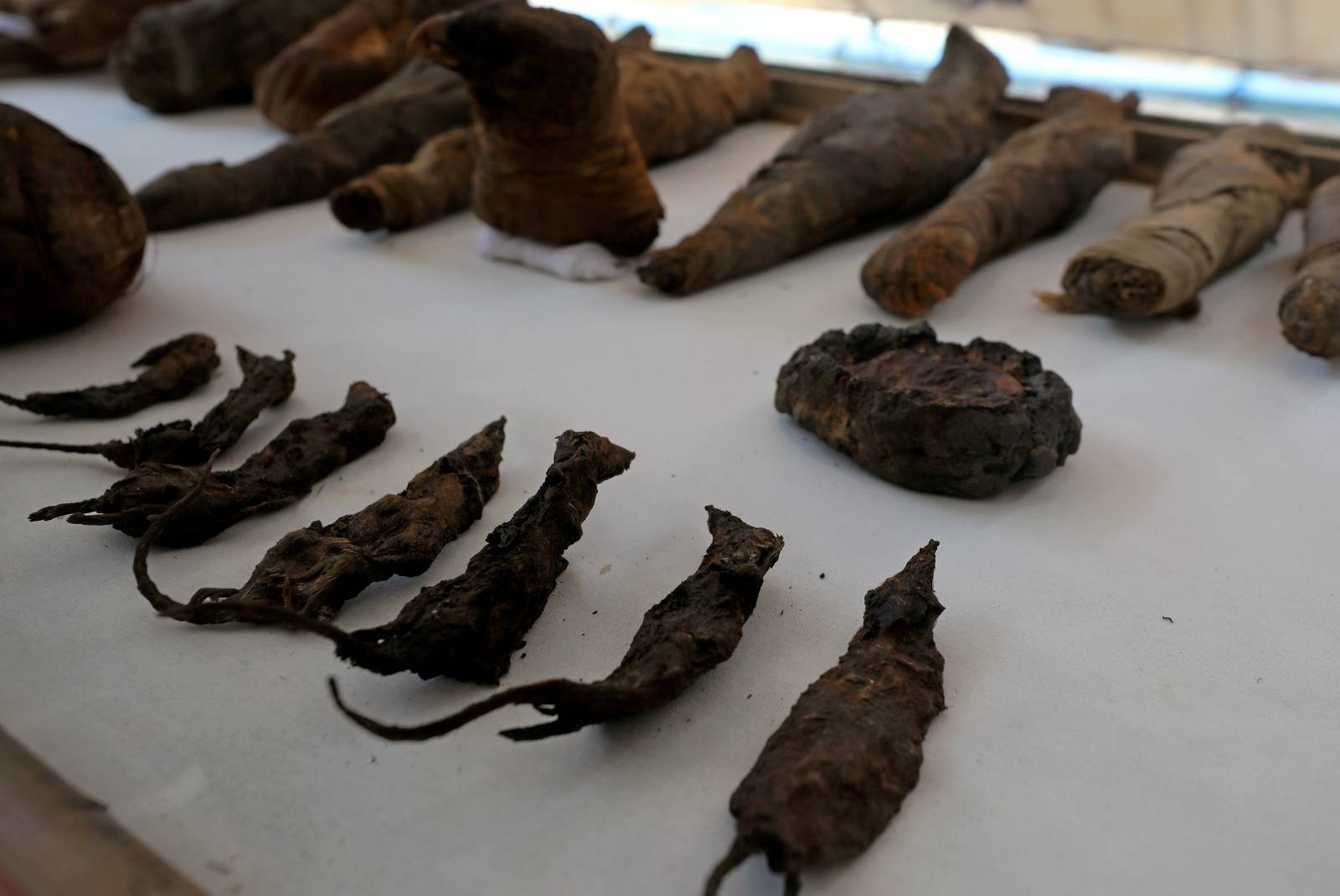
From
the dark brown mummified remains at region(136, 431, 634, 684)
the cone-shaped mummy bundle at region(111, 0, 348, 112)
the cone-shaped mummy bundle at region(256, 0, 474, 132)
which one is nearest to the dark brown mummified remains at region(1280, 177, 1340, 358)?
the dark brown mummified remains at region(136, 431, 634, 684)

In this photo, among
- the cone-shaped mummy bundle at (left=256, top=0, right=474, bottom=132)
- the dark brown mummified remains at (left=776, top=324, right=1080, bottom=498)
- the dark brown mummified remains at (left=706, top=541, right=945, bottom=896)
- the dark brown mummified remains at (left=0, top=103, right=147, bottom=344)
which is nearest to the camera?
the dark brown mummified remains at (left=706, top=541, right=945, bottom=896)

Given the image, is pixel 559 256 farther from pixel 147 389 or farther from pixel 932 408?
pixel 932 408

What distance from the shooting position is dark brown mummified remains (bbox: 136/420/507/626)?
223cm

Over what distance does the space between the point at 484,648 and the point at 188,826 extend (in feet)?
1.83

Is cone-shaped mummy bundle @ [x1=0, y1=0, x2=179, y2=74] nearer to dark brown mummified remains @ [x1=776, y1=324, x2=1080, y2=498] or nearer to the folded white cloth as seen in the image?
the folded white cloth

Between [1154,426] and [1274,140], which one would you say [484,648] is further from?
[1274,140]

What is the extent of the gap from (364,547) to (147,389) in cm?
120

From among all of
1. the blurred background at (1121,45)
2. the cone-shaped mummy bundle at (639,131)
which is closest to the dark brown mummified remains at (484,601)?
the cone-shaped mummy bundle at (639,131)

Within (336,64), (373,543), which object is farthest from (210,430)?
(336,64)

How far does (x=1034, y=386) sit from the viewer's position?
2904mm

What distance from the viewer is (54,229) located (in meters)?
3.49

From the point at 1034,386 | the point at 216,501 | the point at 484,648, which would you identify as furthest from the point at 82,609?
the point at 1034,386

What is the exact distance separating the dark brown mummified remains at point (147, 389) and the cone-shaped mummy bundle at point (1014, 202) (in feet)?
6.90

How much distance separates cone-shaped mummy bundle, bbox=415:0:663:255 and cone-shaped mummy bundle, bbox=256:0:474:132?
7.49 ft
